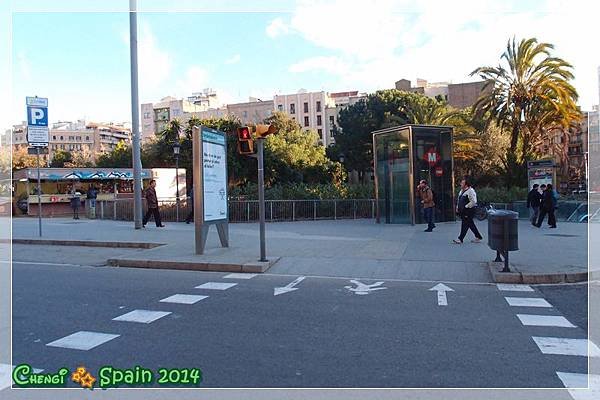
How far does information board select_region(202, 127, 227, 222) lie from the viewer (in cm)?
1238

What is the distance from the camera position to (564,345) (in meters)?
5.69

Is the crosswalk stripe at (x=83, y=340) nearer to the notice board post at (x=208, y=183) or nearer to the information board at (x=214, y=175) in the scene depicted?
the notice board post at (x=208, y=183)

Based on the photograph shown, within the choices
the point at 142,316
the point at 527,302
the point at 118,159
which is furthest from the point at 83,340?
the point at 118,159

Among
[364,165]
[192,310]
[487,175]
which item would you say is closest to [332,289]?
[192,310]

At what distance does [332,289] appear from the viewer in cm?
904

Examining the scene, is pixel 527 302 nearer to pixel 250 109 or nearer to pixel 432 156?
pixel 432 156

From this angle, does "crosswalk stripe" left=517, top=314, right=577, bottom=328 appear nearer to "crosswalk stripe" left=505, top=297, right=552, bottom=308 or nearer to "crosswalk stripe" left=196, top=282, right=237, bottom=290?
"crosswalk stripe" left=505, top=297, right=552, bottom=308

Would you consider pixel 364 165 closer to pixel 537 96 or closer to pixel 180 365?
pixel 537 96

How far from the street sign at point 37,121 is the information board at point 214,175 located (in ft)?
23.7

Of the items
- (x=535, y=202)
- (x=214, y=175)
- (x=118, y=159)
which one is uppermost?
(x=118, y=159)

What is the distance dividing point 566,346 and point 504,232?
436 cm

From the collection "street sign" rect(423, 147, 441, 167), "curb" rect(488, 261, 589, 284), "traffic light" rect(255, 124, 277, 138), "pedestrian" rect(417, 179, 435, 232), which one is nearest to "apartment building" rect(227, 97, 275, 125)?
"street sign" rect(423, 147, 441, 167)

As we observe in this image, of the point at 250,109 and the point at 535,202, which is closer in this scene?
the point at 535,202

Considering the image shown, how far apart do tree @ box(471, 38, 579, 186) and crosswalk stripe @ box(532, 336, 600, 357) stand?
24.1 m
